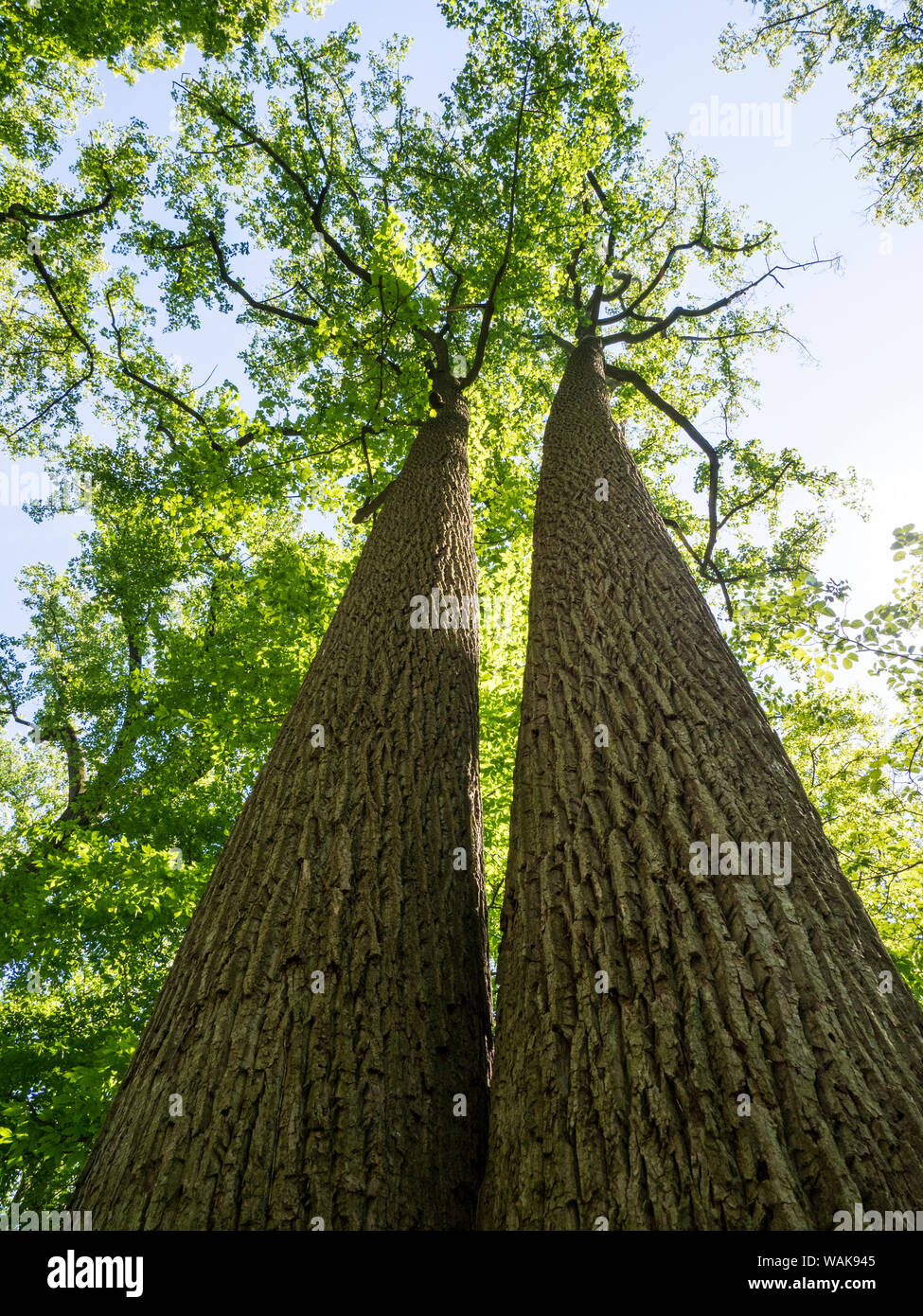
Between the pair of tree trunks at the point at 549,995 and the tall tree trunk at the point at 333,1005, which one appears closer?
the pair of tree trunks at the point at 549,995

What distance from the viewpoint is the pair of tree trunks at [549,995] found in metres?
1.50

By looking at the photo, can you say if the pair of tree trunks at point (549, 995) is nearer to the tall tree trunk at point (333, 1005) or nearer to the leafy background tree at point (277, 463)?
the tall tree trunk at point (333, 1005)

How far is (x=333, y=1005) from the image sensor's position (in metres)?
2.12

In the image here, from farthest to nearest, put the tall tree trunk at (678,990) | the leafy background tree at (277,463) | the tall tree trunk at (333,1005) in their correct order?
the leafy background tree at (277,463) → the tall tree trunk at (333,1005) → the tall tree trunk at (678,990)

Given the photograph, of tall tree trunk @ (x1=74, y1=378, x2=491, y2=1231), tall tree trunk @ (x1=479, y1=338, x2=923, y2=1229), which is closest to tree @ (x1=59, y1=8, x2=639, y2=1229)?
tall tree trunk @ (x1=74, y1=378, x2=491, y2=1231)

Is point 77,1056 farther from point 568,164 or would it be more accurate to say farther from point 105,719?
point 568,164

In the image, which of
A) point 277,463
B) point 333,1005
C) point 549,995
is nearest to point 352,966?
point 333,1005

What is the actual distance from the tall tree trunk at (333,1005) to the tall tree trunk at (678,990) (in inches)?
12.1

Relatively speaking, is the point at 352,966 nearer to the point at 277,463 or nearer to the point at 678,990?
the point at 678,990

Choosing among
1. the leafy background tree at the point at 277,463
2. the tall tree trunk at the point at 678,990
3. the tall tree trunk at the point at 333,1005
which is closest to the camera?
the tall tree trunk at the point at 678,990

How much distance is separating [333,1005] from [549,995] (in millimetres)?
753

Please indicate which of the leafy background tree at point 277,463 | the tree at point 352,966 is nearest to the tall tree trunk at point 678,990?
the tree at point 352,966
